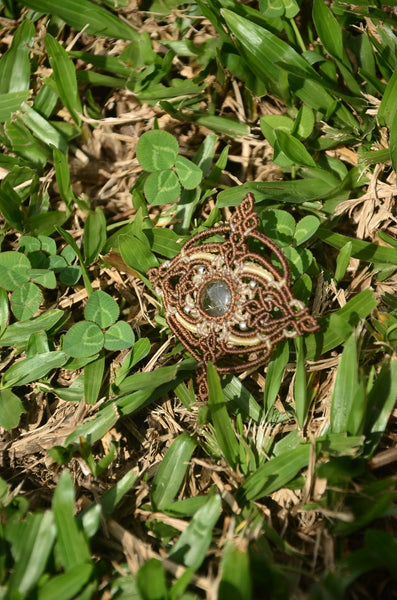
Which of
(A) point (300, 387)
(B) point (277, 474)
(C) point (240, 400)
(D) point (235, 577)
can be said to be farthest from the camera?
(C) point (240, 400)

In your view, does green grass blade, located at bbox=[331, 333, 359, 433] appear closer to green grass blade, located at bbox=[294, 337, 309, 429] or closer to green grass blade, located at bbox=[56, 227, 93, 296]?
green grass blade, located at bbox=[294, 337, 309, 429]

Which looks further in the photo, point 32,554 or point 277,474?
point 277,474

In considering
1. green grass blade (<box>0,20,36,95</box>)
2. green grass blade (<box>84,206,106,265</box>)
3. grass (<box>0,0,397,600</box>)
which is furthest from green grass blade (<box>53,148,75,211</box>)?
green grass blade (<box>0,20,36,95</box>)

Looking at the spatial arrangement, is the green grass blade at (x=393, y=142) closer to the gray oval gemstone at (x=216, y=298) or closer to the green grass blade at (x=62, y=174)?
the gray oval gemstone at (x=216, y=298)

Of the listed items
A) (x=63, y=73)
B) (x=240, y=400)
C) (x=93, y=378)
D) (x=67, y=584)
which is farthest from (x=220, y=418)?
(x=63, y=73)

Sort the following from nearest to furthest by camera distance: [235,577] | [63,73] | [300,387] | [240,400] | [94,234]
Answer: [235,577] < [300,387] < [240,400] < [94,234] < [63,73]

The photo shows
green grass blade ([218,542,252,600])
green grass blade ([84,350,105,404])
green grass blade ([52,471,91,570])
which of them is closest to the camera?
green grass blade ([218,542,252,600])

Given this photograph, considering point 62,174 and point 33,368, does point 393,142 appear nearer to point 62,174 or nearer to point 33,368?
point 62,174
